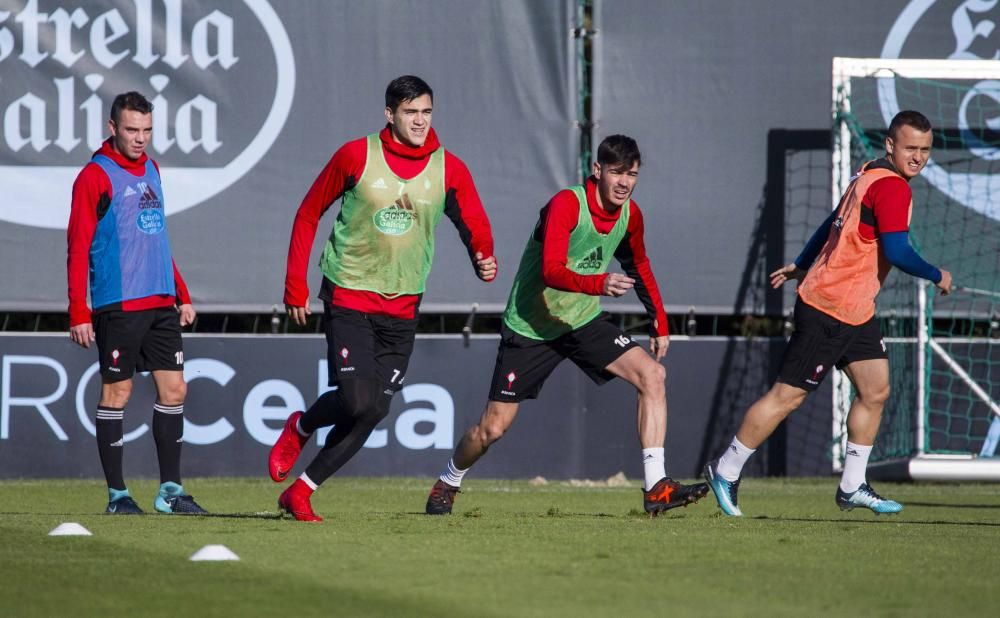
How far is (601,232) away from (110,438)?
2941 millimetres

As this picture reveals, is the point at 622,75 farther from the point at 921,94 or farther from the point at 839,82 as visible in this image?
the point at 921,94

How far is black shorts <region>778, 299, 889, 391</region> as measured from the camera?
7617 millimetres

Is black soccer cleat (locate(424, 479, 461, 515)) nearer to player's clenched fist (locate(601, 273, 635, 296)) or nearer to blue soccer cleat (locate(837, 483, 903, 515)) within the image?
player's clenched fist (locate(601, 273, 635, 296))

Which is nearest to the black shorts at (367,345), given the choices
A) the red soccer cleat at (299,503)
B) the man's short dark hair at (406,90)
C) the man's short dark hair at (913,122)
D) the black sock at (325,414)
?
the black sock at (325,414)

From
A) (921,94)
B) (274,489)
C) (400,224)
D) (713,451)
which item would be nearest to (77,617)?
(400,224)

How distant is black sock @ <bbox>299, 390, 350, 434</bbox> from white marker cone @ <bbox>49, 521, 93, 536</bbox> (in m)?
1.33

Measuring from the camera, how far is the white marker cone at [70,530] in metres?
6.18

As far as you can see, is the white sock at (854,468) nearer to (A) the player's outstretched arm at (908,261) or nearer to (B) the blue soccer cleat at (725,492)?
(B) the blue soccer cleat at (725,492)

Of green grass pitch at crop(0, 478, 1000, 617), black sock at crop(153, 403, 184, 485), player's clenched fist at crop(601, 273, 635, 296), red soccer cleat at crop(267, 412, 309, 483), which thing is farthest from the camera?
black sock at crop(153, 403, 184, 485)

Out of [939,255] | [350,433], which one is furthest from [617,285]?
[939,255]

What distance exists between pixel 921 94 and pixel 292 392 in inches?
231

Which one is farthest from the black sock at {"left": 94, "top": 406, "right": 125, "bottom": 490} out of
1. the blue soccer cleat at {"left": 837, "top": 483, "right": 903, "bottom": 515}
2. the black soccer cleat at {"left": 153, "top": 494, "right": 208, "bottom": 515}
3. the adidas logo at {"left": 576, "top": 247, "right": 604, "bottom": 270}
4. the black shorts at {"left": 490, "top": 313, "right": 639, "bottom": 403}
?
the blue soccer cleat at {"left": 837, "top": 483, "right": 903, "bottom": 515}

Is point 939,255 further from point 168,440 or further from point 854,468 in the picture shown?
point 168,440

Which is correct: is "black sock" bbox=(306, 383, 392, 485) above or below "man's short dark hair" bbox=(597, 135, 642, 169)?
below
